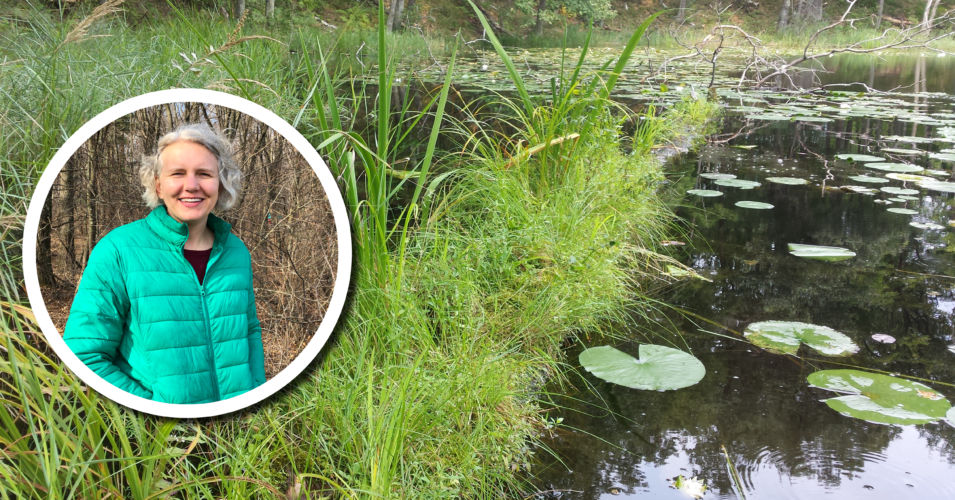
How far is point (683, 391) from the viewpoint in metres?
2.01

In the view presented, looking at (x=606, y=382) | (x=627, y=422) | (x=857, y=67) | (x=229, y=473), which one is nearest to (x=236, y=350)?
(x=229, y=473)

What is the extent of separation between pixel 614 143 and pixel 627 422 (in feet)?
6.08

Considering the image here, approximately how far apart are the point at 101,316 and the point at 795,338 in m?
2.16

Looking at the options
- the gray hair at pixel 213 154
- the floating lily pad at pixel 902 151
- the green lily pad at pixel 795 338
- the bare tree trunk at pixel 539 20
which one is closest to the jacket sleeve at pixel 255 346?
the gray hair at pixel 213 154

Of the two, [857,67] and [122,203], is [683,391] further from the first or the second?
[857,67]

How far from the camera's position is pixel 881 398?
196 centimetres

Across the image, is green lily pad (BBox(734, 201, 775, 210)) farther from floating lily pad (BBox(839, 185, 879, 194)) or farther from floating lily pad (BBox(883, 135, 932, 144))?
floating lily pad (BBox(883, 135, 932, 144))

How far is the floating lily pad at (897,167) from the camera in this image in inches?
185

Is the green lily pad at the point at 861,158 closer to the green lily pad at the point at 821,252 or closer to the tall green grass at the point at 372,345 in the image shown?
the green lily pad at the point at 821,252

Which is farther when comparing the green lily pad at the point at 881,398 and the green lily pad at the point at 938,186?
the green lily pad at the point at 938,186

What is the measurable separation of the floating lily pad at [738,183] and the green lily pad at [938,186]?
104 cm

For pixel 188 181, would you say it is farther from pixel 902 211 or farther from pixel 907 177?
pixel 907 177

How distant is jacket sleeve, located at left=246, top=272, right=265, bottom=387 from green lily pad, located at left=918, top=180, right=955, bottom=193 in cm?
458

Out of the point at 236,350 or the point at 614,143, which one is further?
the point at 614,143
